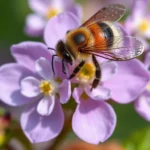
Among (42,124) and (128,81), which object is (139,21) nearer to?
(128,81)

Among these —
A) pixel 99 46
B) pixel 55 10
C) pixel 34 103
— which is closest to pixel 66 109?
pixel 34 103

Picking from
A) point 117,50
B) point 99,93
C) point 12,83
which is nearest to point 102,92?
point 99,93

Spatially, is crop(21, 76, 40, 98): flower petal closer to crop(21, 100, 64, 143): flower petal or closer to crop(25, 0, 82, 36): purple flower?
crop(21, 100, 64, 143): flower petal

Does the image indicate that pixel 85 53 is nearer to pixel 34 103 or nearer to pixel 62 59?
pixel 62 59

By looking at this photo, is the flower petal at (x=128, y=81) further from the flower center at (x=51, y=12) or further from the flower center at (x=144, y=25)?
the flower center at (x=51, y=12)

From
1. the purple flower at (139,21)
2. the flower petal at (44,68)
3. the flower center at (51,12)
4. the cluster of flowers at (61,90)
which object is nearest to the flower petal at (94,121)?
the cluster of flowers at (61,90)

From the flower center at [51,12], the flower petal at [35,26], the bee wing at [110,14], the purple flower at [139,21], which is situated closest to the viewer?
the bee wing at [110,14]

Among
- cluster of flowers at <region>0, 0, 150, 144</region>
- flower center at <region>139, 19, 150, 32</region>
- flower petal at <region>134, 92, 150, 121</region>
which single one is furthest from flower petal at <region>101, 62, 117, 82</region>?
flower center at <region>139, 19, 150, 32</region>
